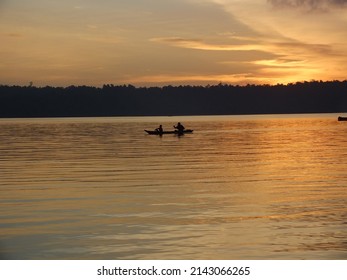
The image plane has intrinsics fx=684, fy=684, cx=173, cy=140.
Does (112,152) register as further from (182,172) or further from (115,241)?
(115,241)

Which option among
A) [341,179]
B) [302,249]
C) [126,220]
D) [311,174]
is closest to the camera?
[302,249]

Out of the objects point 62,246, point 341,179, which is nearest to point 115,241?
point 62,246

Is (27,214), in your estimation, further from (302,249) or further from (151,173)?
(151,173)

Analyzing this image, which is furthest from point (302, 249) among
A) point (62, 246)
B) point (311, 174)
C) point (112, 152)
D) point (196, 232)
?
point (112, 152)

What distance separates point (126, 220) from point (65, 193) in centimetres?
891

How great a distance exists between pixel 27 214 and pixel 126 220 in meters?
4.32

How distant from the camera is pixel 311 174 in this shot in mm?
44156

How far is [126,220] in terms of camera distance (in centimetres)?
2638

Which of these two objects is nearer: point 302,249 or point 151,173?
point 302,249

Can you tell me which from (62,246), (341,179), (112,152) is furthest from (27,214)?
(112,152)

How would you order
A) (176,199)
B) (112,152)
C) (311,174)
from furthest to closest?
(112,152)
(311,174)
(176,199)
